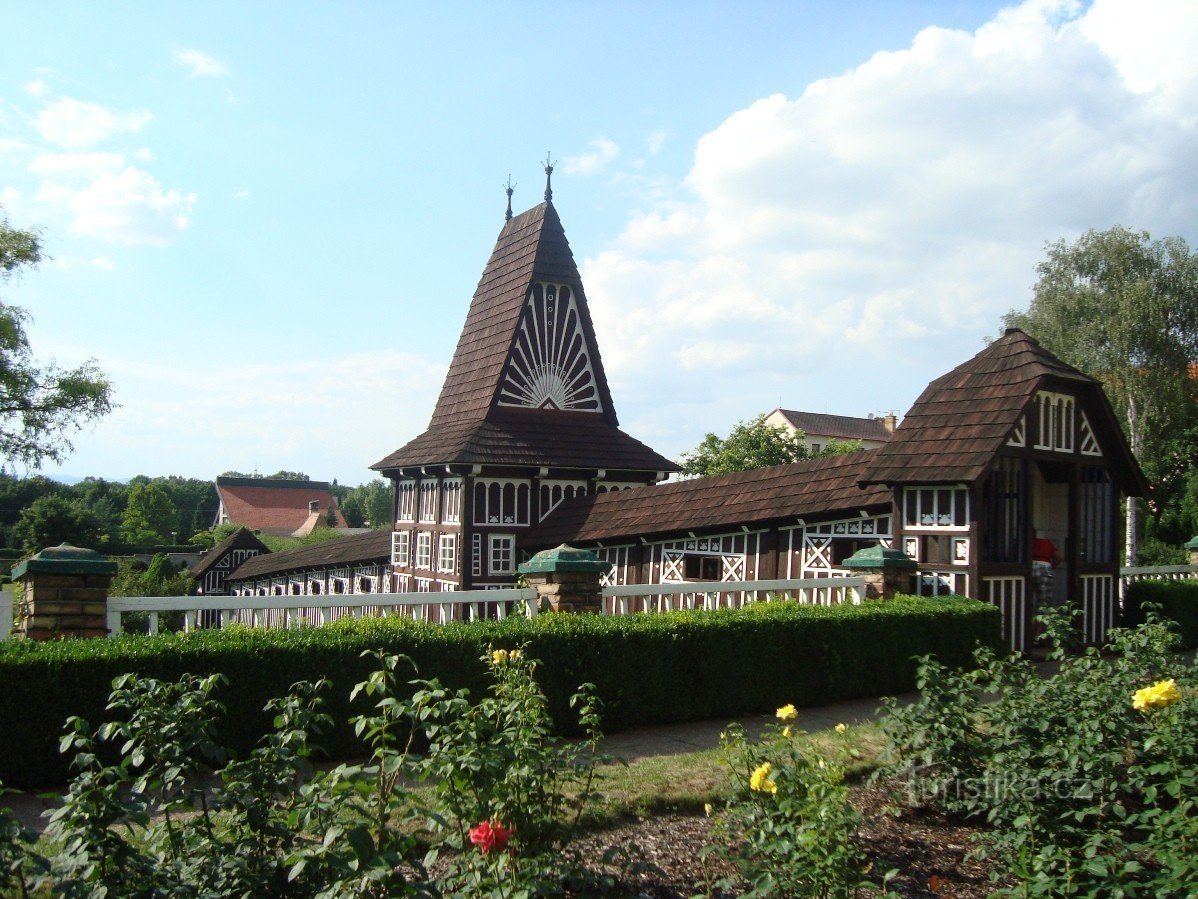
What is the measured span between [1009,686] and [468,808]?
12.5 ft

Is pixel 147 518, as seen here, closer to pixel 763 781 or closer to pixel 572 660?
pixel 572 660

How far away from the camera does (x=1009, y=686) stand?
6.18 meters

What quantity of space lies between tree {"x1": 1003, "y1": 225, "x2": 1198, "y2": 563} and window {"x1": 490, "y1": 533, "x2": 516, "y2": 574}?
822 inches

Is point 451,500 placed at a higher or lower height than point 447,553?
higher

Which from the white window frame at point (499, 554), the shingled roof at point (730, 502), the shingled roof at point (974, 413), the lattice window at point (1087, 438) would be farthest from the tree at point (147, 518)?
the lattice window at point (1087, 438)

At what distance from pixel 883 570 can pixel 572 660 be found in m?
5.22

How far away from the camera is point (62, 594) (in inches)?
270

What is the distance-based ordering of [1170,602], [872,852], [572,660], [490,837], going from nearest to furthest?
1. [490,837]
2. [872,852]
3. [572,660]
4. [1170,602]

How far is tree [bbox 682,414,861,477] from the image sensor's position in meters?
39.6

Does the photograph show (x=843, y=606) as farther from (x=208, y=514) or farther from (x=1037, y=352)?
(x=208, y=514)

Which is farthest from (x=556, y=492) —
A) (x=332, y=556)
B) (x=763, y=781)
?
(x=763, y=781)

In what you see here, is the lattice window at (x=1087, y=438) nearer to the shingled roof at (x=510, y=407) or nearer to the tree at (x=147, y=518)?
the shingled roof at (x=510, y=407)

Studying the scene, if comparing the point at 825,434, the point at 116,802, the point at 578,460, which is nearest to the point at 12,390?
the point at 578,460

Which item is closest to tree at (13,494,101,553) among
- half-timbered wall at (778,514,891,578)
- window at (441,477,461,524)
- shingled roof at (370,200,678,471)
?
shingled roof at (370,200,678,471)
